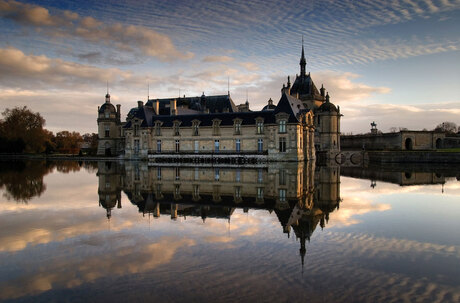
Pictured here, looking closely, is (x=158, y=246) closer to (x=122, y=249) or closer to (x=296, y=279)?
(x=122, y=249)

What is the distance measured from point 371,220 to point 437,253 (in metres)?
2.92

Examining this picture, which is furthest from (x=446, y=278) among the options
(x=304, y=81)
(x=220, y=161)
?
(x=304, y=81)

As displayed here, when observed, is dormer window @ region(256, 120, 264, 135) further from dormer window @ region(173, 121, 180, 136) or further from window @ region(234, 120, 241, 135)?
dormer window @ region(173, 121, 180, 136)

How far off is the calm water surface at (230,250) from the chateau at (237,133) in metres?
25.1

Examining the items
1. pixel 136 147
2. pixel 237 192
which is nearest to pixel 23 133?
pixel 136 147

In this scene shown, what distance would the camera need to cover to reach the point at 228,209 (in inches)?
418

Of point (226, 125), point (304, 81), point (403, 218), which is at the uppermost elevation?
point (304, 81)

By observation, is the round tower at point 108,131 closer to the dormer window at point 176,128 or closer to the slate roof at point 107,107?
the slate roof at point 107,107

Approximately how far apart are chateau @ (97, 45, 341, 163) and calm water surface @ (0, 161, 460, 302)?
2505 cm

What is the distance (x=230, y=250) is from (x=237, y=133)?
33677 millimetres

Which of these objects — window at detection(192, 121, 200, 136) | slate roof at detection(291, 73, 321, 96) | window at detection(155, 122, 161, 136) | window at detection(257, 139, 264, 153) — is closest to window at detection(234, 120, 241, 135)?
window at detection(257, 139, 264, 153)

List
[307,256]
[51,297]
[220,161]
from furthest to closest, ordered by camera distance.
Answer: [220,161], [307,256], [51,297]

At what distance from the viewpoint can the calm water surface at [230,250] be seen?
15.6ft

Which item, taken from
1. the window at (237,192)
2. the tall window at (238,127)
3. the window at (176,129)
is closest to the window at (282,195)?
the window at (237,192)
